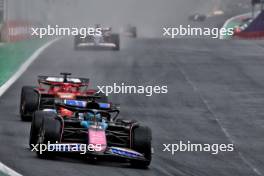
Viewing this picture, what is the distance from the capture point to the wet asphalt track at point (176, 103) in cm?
1458

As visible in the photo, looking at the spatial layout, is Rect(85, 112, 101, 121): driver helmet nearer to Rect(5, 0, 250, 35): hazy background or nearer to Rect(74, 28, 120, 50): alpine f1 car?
Rect(74, 28, 120, 50): alpine f1 car

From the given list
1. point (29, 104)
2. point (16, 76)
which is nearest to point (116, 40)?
point (16, 76)

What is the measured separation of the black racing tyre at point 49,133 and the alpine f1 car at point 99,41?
83.4 ft

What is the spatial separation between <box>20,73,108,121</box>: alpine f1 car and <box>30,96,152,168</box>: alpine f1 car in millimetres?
3401

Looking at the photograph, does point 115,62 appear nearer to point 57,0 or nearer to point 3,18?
point 3,18

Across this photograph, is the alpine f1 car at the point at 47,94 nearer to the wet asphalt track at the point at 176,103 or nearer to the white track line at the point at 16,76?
the wet asphalt track at the point at 176,103

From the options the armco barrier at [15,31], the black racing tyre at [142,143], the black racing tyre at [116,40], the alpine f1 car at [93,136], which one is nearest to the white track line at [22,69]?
the armco barrier at [15,31]

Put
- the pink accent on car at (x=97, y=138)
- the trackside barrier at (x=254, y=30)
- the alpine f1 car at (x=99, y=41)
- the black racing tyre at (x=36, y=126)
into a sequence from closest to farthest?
1. the pink accent on car at (x=97, y=138)
2. the black racing tyre at (x=36, y=126)
3. the alpine f1 car at (x=99, y=41)
4. the trackside barrier at (x=254, y=30)

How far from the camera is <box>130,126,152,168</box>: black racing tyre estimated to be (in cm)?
1441

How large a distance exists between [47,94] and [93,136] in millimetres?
5116

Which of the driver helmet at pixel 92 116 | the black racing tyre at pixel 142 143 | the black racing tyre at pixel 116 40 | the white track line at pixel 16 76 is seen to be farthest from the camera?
the black racing tyre at pixel 116 40

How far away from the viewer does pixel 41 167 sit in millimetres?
13398

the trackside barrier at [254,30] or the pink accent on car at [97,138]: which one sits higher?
the trackside barrier at [254,30]

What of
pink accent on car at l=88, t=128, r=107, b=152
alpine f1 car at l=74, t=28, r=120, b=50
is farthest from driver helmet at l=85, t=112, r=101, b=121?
alpine f1 car at l=74, t=28, r=120, b=50
